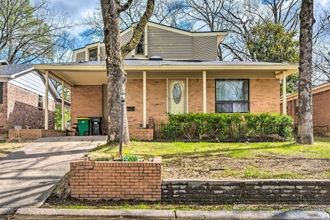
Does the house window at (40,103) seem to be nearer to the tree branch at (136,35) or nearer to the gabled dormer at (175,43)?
the gabled dormer at (175,43)

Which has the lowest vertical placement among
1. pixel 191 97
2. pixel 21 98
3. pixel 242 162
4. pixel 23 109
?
pixel 242 162

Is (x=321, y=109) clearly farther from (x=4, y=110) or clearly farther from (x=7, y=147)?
(x=4, y=110)

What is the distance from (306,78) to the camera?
8859mm

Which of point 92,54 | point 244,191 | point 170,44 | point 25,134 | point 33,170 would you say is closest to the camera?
point 244,191

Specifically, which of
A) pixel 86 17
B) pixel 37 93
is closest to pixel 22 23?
pixel 86 17

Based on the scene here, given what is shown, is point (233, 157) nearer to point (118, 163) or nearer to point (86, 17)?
point (118, 163)

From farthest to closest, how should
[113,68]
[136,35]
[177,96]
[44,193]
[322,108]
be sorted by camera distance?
[322,108] < [177,96] < [136,35] < [113,68] < [44,193]

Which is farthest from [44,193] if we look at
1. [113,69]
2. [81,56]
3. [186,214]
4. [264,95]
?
[81,56]

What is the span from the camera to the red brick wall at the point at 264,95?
12844 millimetres

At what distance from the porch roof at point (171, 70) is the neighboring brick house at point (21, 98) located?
277 cm

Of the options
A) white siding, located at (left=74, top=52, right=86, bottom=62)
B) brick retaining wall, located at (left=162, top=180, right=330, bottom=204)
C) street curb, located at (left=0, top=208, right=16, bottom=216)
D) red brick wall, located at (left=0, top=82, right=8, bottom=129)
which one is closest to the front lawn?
brick retaining wall, located at (left=162, top=180, right=330, bottom=204)

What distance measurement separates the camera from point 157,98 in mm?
12961

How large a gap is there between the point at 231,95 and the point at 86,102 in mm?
7443

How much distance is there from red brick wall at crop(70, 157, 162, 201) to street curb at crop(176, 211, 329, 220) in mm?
797
